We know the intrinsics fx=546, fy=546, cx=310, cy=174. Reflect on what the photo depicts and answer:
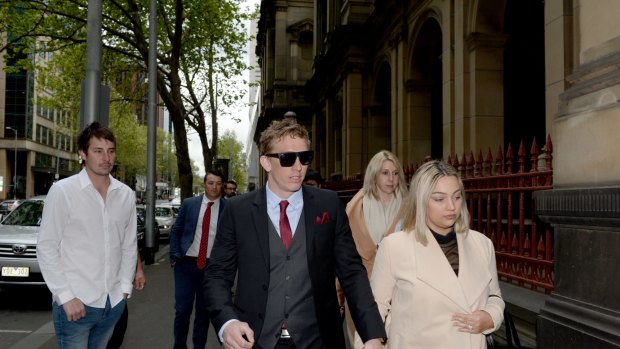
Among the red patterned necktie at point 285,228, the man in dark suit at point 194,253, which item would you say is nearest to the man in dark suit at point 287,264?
the red patterned necktie at point 285,228

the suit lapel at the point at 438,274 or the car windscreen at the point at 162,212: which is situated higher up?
the suit lapel at the point at 438,274

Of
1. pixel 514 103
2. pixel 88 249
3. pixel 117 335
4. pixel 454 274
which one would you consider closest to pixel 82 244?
pixel 88 249

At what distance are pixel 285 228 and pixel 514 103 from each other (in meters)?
15.6

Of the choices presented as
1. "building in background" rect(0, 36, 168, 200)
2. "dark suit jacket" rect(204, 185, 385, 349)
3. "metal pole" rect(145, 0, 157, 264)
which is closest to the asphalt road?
"metal pole" rect(145, 0, 157, 264)

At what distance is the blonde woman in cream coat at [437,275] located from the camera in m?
2.81

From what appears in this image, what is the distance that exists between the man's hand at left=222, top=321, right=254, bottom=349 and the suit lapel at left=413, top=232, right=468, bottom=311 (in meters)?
0.93

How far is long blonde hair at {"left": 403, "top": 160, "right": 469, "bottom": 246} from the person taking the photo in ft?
9.56

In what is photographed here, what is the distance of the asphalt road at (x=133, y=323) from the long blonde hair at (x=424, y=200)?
183 inches

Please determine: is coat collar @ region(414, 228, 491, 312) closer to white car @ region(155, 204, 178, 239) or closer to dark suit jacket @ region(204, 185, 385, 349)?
dark suit jacket @ region(204, 185, 385, 349)

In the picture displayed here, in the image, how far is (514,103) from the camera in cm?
1684

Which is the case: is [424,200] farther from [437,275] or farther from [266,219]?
[266,219]

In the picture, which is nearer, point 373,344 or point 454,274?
point 373,344

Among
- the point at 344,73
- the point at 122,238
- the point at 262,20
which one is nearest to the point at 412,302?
the point at 122,238

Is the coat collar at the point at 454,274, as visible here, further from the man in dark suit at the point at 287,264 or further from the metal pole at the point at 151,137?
the metal pole at the point at 151,137
